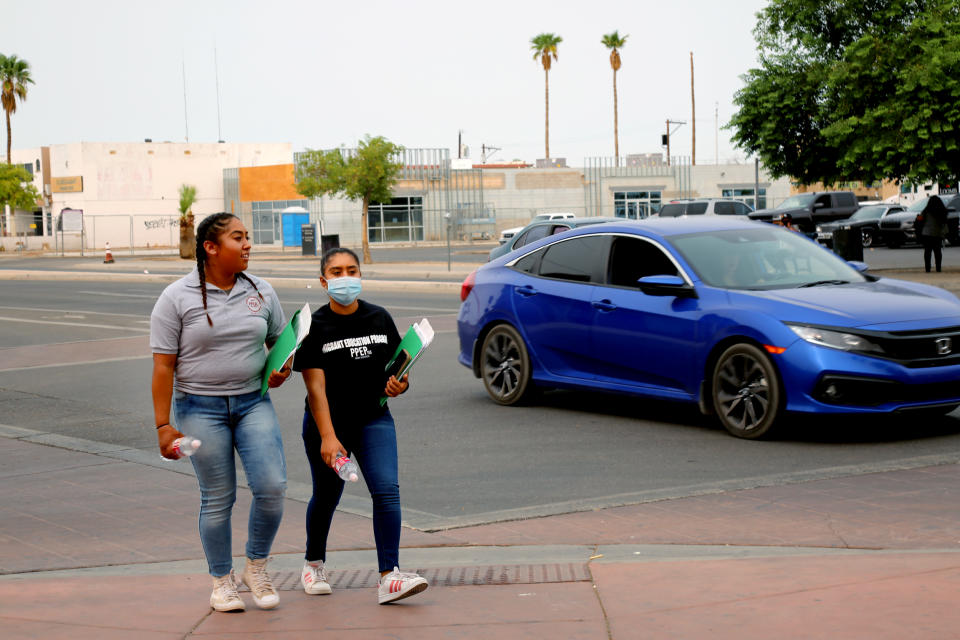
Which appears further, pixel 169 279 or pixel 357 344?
pixel 169 279

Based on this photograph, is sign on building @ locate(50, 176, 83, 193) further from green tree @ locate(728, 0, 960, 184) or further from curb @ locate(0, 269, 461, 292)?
green tree @ locate(728, 0, 960, 184)

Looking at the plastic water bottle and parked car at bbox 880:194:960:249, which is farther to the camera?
parked car at bbox 880:194:960:249

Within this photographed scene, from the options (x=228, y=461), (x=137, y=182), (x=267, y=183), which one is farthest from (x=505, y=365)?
(x=137, y=182)

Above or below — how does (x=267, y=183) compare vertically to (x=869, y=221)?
above

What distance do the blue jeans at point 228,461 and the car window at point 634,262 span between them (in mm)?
5337

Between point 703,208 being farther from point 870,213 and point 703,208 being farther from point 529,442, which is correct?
point 529,442

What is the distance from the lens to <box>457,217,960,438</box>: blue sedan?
8875 millimetres

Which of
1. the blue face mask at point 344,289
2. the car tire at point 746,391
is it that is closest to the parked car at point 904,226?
the car tire at point 746,391

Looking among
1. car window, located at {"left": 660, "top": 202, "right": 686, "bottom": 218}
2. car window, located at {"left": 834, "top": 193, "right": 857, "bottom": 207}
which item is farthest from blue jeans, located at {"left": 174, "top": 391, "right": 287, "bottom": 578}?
car window, located at {"left": 834, "top": 193, "right": 857, "bottom": 207}

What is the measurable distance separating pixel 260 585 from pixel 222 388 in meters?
0.82

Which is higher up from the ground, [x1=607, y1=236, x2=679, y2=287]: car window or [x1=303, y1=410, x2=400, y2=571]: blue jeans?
[x1=607, y1=236, x2=679, y2=287]: car window

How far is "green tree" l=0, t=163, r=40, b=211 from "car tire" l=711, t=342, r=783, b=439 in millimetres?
66397

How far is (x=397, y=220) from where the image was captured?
74.1m

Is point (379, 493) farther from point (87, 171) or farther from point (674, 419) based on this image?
point (87, 171)
